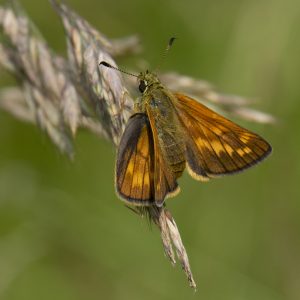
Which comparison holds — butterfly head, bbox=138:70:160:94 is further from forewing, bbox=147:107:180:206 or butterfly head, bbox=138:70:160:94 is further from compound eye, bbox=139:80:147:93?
forewing, bbox=147:107:180:206

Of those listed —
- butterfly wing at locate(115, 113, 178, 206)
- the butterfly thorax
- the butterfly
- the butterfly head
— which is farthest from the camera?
the butterfly head

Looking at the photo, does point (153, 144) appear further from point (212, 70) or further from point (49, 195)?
point (212, 70)

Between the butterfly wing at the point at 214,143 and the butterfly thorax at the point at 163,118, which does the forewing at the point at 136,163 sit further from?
the butterfly wing at the point at 214,143

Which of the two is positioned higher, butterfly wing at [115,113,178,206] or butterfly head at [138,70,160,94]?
butterfly head at [138,70,160,94]

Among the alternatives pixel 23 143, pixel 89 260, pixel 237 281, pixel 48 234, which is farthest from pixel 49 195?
pixel 237 281

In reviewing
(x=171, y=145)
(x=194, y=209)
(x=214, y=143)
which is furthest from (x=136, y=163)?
(x=194, y=209)

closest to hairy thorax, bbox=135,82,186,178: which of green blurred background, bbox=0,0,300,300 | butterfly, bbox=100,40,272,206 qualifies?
butterfly, bbox=100,40,272,206

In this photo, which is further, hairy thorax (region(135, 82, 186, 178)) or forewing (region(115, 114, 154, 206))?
hairy thorax (region(135, 82, 186, 178))
